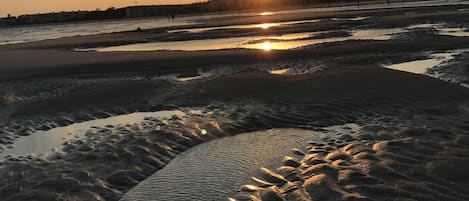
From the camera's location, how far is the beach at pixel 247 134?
22.5ft

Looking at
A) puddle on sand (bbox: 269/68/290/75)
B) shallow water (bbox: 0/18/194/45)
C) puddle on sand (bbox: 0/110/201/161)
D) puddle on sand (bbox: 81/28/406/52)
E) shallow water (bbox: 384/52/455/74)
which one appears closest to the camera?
puddle on sand (bbox: 0/110/201/161)

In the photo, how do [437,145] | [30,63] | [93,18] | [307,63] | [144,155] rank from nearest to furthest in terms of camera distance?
[437,145]
[144,155]
[307,63]
[30,63]
[93,18]

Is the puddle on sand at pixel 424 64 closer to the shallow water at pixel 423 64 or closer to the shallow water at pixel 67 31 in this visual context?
the shallow water at pixel 423 64

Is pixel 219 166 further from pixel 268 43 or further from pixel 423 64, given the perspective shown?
pixel 268 43

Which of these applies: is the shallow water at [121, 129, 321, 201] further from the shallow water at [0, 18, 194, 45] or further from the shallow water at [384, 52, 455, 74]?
the shallow water at [0, 18, 194, 45]

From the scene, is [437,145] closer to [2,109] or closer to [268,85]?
[268,85]

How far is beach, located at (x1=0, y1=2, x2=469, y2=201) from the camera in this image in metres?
6.86

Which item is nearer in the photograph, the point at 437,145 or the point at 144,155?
the point at 437,145

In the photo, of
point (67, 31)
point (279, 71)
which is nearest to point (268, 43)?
point (279, 71)

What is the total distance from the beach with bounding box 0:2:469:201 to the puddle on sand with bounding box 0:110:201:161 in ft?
0.13

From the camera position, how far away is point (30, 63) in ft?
89.0

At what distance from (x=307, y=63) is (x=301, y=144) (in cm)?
1184

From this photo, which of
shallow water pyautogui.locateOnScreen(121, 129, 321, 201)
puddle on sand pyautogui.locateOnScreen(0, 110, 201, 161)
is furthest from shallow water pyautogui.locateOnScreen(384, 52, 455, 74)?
shallow water pyautogui.locateOnScreen(121, 129, 321, 201)

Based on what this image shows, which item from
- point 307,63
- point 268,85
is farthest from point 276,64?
point 268,85
